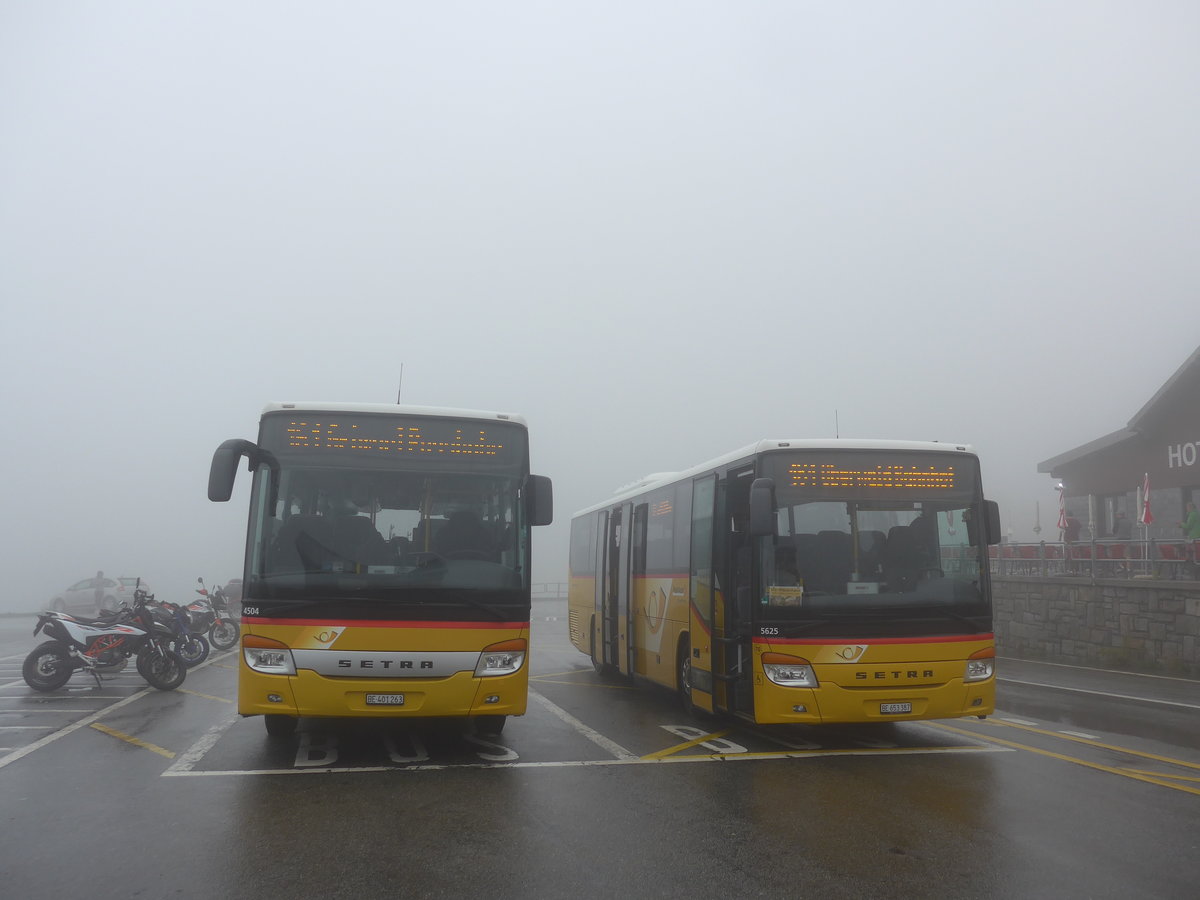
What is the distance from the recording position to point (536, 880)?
16.1 ft

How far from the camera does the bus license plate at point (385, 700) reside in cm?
760

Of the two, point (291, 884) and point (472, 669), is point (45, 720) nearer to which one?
point (472, 669)

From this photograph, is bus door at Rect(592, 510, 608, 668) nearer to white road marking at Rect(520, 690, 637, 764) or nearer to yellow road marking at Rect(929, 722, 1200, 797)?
white road marking at Rect(520, 690, 637, 764)

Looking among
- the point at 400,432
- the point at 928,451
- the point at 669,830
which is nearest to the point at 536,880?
the point at 669,830

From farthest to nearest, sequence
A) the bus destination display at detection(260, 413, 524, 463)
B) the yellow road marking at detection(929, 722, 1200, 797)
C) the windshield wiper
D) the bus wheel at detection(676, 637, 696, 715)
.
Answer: the bus wheel at detection(676, 637, 696, 715) → the windshield wiper → the bus destination display at detection(260, 413, 524, 463) → the yellow road marking at detection(929, 722, 1200, 797)

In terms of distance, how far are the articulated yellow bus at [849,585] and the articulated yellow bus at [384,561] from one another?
1.98 meters

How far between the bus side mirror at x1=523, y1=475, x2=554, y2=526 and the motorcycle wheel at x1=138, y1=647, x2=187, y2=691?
7.65 meters

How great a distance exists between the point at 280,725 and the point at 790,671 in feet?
15.6

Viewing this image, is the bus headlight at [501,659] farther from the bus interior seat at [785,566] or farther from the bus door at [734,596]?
the bus interior seat at [785,566]

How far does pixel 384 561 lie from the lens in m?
7.85

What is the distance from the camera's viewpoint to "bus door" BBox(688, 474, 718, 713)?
9500mm

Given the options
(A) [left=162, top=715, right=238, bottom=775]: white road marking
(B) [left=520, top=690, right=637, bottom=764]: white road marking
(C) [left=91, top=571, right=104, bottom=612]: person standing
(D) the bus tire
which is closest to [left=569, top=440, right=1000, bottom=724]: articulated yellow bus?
(B) [left=520, top=690, right=637, bottom=764]: white road marking

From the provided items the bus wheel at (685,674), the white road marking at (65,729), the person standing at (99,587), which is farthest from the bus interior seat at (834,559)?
the person standing at (99,587)

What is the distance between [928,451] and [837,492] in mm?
1090
